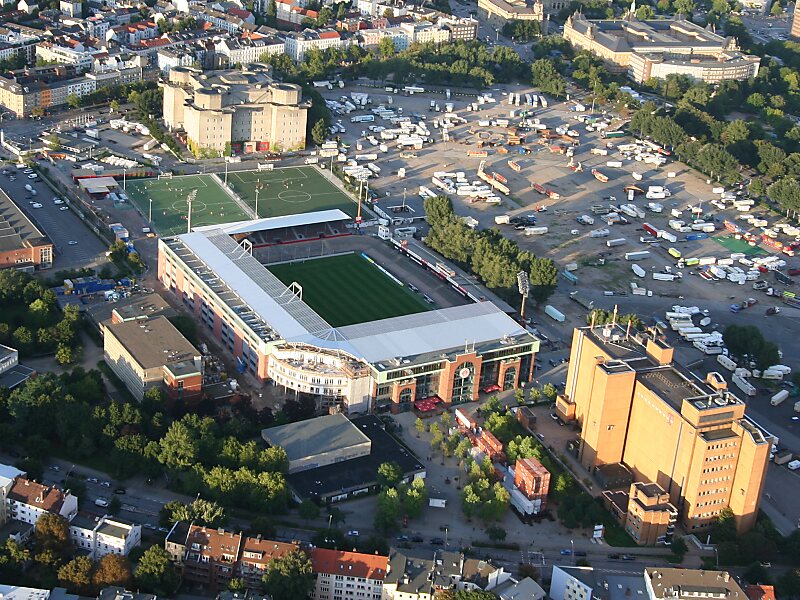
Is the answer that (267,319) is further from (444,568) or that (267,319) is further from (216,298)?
(444,568)

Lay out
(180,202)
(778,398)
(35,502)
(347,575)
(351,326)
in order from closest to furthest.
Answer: (347,575), (35,502), (351,326), (778,398), (180,202)

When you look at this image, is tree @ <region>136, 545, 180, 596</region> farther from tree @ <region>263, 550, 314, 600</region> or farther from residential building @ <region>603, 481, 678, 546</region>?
residential building @ <region>603, 481, 678, 546</region>

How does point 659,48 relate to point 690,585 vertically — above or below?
above

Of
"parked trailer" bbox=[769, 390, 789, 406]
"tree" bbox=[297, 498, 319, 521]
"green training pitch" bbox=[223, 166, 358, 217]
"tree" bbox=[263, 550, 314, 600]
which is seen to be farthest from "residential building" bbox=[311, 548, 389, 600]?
"green training pitch" bbox=[223, 166, 358, 217]

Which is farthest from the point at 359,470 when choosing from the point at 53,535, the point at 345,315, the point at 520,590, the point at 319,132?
the point at 319,132

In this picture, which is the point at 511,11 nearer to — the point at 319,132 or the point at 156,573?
the point at 319,132

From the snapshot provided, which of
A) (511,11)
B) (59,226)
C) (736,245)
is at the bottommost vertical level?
(59,226)

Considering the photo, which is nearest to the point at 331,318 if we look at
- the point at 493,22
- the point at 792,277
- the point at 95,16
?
the point at 792,277
